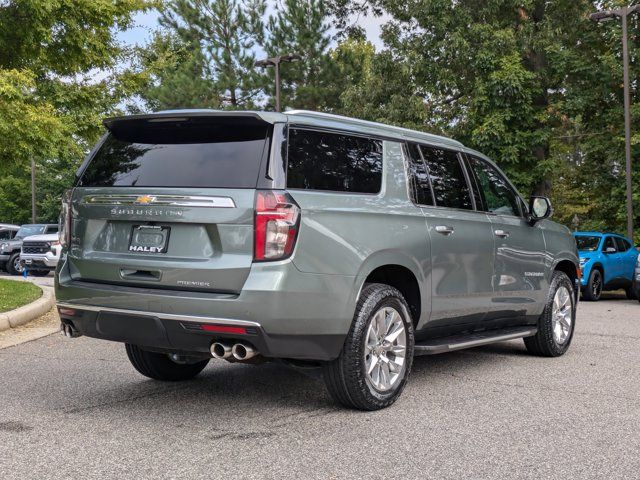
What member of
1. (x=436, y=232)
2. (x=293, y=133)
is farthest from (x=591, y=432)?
(x=293, y=133)

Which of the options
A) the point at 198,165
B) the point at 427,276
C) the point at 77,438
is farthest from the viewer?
the point at 427,276

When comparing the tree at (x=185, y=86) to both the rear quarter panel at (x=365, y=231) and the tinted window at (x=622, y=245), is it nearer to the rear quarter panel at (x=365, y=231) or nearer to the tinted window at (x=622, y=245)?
the tinted window at (x=622, y=245)

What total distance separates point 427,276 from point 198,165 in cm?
195

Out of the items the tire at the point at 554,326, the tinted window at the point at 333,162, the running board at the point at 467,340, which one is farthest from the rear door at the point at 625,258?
the tinted window at the point at 333,162

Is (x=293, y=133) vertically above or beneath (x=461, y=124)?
beneath

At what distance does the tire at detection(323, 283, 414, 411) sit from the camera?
483 cm

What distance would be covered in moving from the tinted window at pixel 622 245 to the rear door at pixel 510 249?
11714 mm

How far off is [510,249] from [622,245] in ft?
41.8

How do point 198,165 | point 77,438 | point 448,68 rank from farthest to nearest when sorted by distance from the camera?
1. point 448,68
2. point 198,165
3. point 77,438

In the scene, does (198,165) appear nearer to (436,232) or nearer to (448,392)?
(436,232)

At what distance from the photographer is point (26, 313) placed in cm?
927

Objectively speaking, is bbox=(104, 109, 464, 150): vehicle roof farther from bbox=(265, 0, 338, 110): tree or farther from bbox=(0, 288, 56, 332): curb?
bbox=(265, 0, 338, 110): tree

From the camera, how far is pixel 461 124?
23656mm

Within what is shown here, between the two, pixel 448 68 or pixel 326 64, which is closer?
pixel 448 68
